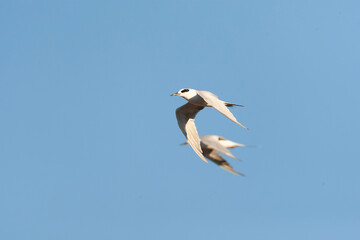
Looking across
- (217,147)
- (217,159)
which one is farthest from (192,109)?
(217,159)

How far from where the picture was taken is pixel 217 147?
1805cm

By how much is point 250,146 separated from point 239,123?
5752 millimetres

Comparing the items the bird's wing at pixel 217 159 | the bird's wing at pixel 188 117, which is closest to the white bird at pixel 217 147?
the bird's wing at pixel 217 159

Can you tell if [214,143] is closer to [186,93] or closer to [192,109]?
[192,109]

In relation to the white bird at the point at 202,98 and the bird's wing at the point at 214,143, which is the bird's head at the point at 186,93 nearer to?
the white bird at the point at 202,98

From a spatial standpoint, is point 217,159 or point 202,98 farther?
point 217,159

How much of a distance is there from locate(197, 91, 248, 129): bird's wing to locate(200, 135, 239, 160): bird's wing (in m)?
3.38

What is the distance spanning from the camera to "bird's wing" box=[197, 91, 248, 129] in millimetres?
12387

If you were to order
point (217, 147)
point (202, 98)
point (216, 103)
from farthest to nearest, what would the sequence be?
point (217, 147) < point (202, 98) < point (216, 103)

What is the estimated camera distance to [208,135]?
19.0m

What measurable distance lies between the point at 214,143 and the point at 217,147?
1.07 ft

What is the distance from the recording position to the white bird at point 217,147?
18.1m

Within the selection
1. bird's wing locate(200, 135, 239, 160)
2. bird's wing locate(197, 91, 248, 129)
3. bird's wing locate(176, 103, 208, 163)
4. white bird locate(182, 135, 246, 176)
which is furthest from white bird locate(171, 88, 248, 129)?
white bird locate(182, 135, 246, 176)

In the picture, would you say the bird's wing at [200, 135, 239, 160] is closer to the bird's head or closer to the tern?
the tern
